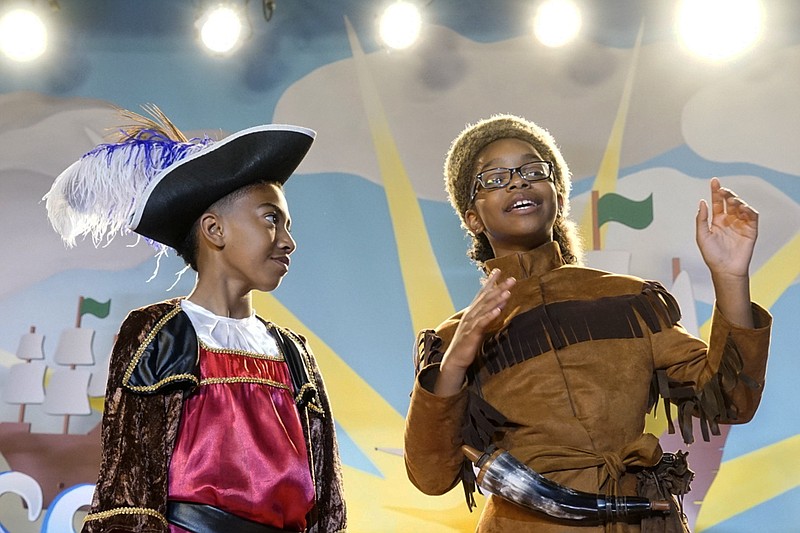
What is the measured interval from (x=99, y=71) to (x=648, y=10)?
2.46 meters

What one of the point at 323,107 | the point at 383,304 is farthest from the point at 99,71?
the point at 383,304

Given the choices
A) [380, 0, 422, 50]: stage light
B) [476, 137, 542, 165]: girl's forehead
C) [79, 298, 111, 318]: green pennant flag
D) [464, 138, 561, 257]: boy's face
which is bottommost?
[464, 138, 561, 257]: boy's face

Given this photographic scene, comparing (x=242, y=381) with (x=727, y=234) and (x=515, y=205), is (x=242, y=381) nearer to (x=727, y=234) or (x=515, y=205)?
(x=515, y=205)

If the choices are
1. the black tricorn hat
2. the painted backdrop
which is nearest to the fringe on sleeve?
the black tricorn hat

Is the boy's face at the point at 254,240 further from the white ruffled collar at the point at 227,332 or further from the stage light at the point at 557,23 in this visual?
the stage light at the point at 557,23

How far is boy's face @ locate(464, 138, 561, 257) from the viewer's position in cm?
204

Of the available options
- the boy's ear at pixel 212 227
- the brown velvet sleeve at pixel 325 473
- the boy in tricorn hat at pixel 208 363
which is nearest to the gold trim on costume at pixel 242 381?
the boy in tricorn hat at pixel 208 363

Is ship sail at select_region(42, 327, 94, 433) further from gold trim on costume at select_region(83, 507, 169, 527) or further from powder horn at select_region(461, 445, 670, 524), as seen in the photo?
powder horn at select_region(461, 445, 670, 524)

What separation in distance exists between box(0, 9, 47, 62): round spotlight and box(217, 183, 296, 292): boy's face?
237 centimetres

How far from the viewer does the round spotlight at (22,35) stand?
3867mm

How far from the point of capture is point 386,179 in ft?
12.4

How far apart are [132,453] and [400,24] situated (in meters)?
2.61

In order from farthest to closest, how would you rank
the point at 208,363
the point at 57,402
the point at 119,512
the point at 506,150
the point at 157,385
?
the point at 57,402 → the point at 506,150 → the point at 208,363 → the point at 157,385 → the point at 119,512

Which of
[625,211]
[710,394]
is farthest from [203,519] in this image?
[625,211]
